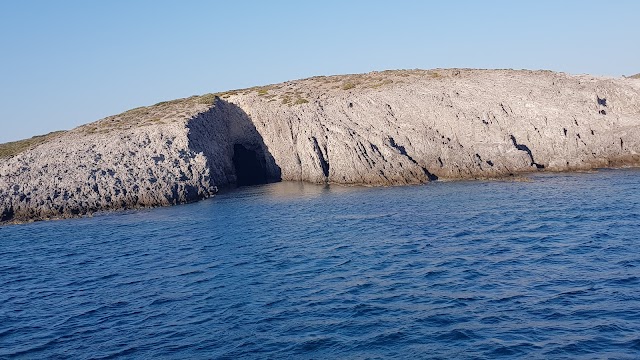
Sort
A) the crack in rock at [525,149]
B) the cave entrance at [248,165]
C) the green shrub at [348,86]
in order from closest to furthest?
the crack in rock at [525,149] → the cave entrance at [248,165] → the green shrub at [348,86]

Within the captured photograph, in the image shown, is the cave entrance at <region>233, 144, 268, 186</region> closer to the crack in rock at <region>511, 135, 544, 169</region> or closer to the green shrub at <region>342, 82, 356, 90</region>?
the green shrub at <region>342, 82, 356, 90</region>

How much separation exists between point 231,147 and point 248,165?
7058 millimetres

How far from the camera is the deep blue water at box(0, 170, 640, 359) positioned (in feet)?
70.9

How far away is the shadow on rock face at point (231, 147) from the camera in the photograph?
74.5m

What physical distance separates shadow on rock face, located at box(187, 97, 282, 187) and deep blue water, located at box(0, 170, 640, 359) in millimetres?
22159

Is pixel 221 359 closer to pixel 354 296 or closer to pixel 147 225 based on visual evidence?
pixel 354 296

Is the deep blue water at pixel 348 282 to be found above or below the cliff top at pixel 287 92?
below

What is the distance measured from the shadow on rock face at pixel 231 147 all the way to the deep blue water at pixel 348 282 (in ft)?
72.7

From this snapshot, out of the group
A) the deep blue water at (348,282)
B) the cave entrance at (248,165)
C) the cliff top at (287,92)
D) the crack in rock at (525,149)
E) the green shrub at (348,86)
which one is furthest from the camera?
the green shrub at (348,86)

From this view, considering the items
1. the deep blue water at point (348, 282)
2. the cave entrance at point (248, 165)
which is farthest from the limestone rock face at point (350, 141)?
the deep blue water at point (348, 282)

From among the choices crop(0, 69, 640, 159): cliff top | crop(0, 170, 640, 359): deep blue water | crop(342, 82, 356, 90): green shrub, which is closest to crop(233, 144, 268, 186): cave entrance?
crop(0, 69, 640, 159): cliff top

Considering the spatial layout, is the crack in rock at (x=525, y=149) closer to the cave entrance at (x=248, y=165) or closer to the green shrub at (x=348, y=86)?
the green shrub at (x=348, y=86)

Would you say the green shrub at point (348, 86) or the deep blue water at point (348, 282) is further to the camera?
the green shrub at point (348, 86)

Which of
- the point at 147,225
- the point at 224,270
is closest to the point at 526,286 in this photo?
the point at 224,270
